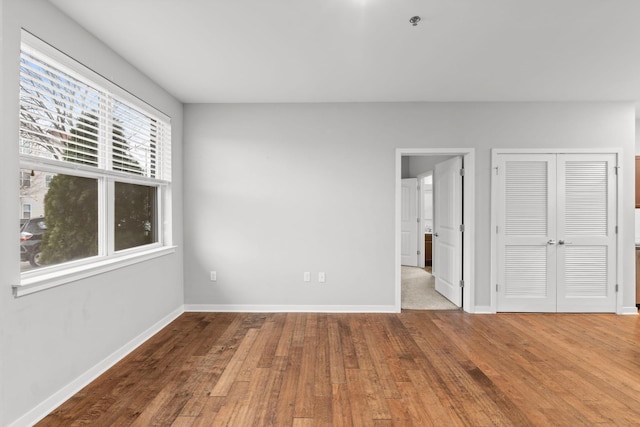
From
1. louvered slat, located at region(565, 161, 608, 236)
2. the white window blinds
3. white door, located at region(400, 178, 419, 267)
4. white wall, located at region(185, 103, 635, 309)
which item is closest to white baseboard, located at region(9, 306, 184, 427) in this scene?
white wall, located at region(185, 103, 635, 309)

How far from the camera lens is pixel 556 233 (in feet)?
14.1

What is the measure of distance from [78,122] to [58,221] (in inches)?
29.7

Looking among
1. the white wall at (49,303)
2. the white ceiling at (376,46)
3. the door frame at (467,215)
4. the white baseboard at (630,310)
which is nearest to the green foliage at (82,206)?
the white wall at (49,303)

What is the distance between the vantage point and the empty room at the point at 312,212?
2236mm

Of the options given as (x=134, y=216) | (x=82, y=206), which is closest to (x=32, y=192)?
(x=82, y=206)

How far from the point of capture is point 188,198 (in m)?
4.41

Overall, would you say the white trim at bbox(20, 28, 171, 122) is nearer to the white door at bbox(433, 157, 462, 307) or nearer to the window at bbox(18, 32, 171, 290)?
Result: the window at bbox(18, 32, 171, 290)

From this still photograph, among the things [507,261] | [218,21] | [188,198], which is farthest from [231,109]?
[507,261]

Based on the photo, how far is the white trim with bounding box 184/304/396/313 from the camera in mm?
4363

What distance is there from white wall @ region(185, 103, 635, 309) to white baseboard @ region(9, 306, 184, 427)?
43.0 inches

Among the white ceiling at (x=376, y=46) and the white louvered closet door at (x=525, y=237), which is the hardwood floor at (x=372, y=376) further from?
the white ceiling at (x=376, y=46)

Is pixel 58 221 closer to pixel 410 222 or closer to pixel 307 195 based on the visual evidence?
pixel 307 195

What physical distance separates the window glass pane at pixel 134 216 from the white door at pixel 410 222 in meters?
5.54

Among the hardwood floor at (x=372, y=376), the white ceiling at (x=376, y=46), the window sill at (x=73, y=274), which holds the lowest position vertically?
the hardwood floor at (x=372, y=376)
